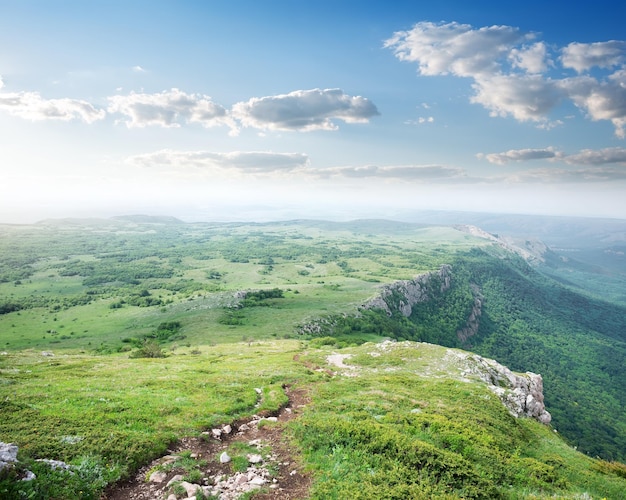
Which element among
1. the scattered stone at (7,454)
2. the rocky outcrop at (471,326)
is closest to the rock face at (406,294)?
the rocky outcrop at (471,326)

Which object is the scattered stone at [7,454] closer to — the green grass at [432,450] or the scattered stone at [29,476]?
the scattered stone at [29,476]

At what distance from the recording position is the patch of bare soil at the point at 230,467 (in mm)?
13680

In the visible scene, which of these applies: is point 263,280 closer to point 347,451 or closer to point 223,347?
point 223,347

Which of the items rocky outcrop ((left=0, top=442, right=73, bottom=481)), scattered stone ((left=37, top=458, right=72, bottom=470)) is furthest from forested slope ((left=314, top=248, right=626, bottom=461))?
rocky outcrop ((left=0, top=442, right=73, bottom=481))

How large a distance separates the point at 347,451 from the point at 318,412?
6.32m

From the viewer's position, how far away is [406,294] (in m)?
160

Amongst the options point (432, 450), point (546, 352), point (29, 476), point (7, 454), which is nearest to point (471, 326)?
point (546, 352)

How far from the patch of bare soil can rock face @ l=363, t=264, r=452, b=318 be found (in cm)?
10371

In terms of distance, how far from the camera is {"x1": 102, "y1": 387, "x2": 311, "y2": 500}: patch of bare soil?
13.7m

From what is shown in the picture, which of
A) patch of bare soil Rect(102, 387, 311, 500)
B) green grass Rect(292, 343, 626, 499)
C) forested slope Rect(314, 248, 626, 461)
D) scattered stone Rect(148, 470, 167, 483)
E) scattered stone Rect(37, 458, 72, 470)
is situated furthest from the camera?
forested slope Rect(314, 248, 626, 461)

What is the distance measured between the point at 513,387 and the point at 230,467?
39546 millimetres

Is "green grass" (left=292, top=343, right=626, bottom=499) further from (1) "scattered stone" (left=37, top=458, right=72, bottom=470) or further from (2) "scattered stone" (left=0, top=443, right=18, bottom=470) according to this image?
(2) "scattered stone" (left=0, top=443, right=18, bottom=470)

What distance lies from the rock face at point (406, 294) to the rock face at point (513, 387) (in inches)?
3016

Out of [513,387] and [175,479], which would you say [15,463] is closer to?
[175,479]
